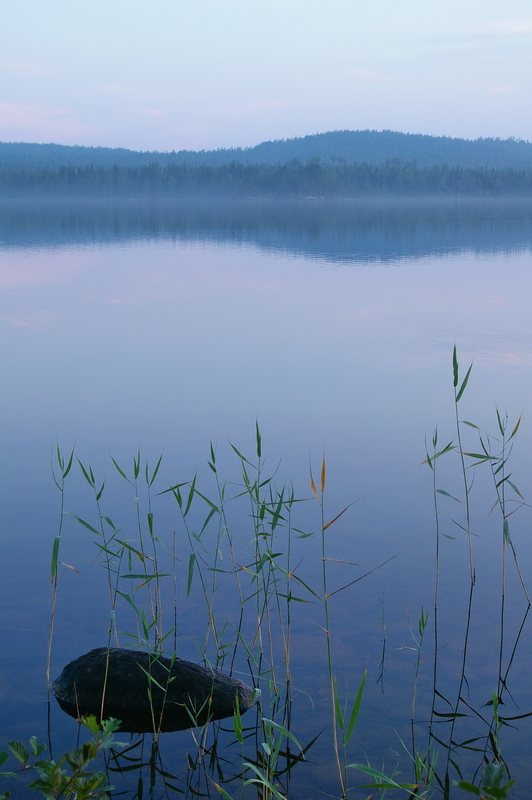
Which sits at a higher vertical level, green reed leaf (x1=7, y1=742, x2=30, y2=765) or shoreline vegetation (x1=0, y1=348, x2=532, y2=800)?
green reed leaf (x1=7, y1=742, x2=30, y2=765)

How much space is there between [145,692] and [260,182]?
133 metres

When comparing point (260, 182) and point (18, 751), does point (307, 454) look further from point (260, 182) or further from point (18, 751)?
point (260, 182)

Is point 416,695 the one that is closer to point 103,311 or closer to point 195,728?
point 195,728

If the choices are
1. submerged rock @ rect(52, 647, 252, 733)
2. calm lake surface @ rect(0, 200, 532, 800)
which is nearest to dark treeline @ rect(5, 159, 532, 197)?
calm lake surface @ rect(0, 200, 532, 800)

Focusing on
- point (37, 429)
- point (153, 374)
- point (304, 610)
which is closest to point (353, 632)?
point (304, 610)

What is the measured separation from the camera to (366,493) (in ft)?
22.6

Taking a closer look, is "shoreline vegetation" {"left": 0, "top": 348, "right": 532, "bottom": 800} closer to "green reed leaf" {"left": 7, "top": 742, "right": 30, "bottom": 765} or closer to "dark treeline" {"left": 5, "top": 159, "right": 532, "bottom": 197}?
"green reed leaf" {"left": 7, "top": 742, "right": 30, "bottom": 765}

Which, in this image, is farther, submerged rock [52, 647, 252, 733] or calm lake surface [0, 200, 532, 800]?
calm lake surface [0, 200, 532, 800]

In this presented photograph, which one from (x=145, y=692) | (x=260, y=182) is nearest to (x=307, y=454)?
(x=145, y=692)

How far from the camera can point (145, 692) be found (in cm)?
416

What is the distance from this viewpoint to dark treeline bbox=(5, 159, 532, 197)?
428ft

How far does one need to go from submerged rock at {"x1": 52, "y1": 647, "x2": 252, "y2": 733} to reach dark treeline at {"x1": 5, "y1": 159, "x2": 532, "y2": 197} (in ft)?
427

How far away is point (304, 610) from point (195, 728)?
4.12 feet

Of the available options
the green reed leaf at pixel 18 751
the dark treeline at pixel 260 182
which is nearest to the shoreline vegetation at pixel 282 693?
the green reed leaf at pixel 18 751
